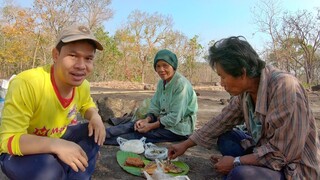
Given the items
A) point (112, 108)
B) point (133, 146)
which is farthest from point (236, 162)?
point (112, 108)

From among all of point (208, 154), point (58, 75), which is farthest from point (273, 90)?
point (208, 154)

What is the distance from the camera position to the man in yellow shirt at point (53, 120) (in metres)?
1.45

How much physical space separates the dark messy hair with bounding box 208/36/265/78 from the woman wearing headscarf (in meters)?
1.57

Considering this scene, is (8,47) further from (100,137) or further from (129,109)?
(100,137)

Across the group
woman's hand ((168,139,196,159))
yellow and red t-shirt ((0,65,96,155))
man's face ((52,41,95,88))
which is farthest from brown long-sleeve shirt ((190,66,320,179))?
yellow and red t-shirt ((0,65,96,155))

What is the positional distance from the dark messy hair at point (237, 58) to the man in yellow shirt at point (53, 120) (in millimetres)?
753

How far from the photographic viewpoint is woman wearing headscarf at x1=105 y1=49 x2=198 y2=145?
3.44 m

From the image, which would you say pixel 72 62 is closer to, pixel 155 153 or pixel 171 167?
pixel 171 167

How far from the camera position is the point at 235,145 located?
2346 mm

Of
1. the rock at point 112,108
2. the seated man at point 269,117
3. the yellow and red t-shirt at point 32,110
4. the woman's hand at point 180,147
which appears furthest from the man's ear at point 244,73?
the rock at point 112,108

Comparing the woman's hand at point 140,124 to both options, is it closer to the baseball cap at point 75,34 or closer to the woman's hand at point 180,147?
the woman's hand at point 180,147

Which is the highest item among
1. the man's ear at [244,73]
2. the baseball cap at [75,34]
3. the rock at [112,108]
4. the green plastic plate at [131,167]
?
the baseball cap at [75,34]

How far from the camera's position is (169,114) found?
11.3 ft

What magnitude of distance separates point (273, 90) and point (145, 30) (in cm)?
2022
